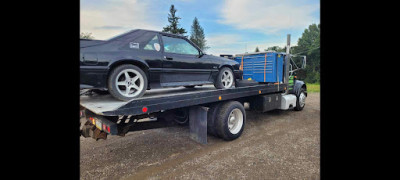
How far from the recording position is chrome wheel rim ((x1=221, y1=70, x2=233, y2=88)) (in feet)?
15.7

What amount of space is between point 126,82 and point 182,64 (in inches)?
46.4

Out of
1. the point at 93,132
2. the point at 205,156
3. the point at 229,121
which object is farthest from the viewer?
the point at 229,121

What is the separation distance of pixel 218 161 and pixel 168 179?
90 centimetres

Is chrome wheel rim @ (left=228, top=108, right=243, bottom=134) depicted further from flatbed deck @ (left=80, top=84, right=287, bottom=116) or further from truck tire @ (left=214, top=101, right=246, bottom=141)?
flatbed deck @ (left=80, top=84, right=287, bottom=116)

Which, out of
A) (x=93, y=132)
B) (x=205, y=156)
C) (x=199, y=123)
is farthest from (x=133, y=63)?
(x=205, y=156)

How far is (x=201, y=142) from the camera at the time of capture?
3938 millimetres

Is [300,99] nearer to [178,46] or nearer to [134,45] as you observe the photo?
[178,46]


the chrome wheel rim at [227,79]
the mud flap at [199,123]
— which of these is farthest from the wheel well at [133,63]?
the chrome wheel rim at [227,79]

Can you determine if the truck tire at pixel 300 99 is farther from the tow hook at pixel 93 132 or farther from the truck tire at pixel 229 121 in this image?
the tow hook at pixel 93 132

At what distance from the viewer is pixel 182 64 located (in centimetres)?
393

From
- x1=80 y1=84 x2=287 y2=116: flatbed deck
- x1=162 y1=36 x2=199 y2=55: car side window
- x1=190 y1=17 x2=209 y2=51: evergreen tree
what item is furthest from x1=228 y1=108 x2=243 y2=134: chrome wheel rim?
x1=190 y1=17 x2=209 y2=51: evergreen tree
